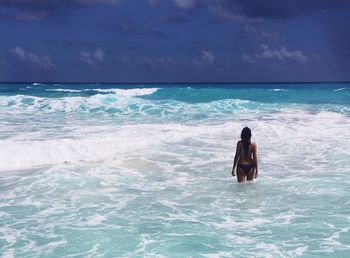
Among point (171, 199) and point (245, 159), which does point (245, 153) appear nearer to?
point (245, 159)

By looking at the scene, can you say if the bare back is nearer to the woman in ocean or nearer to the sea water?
the woman in ocean

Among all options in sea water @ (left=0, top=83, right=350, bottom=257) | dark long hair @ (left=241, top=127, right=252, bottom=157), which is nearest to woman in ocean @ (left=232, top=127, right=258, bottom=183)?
dark long hair @ (left=241, top=127, right=252, bottom=157)

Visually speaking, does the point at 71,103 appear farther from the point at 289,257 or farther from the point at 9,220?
Answer: the point at 289,257

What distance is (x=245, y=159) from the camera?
336 inches

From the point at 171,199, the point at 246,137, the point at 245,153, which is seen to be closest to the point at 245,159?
the point at 245,153

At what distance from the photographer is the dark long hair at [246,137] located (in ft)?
27.4

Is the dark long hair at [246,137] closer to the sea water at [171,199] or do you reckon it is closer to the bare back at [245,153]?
the bare back at [245,153]

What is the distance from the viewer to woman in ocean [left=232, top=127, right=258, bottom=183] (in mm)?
8492

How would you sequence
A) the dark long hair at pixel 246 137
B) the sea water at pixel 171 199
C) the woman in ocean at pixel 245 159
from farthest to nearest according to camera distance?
1. the woman in ocean at pixel 245 159
2. the dark long hair at pixel 246 137
3. the sea water at pixel 171 199

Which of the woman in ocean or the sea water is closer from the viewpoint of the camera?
the sea water

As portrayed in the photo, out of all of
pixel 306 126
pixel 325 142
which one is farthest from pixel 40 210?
pixel 306 126

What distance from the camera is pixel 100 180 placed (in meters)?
9.20

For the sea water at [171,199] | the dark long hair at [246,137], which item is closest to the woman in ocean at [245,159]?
the dark long hair at [246,137]

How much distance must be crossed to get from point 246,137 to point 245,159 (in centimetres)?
43
